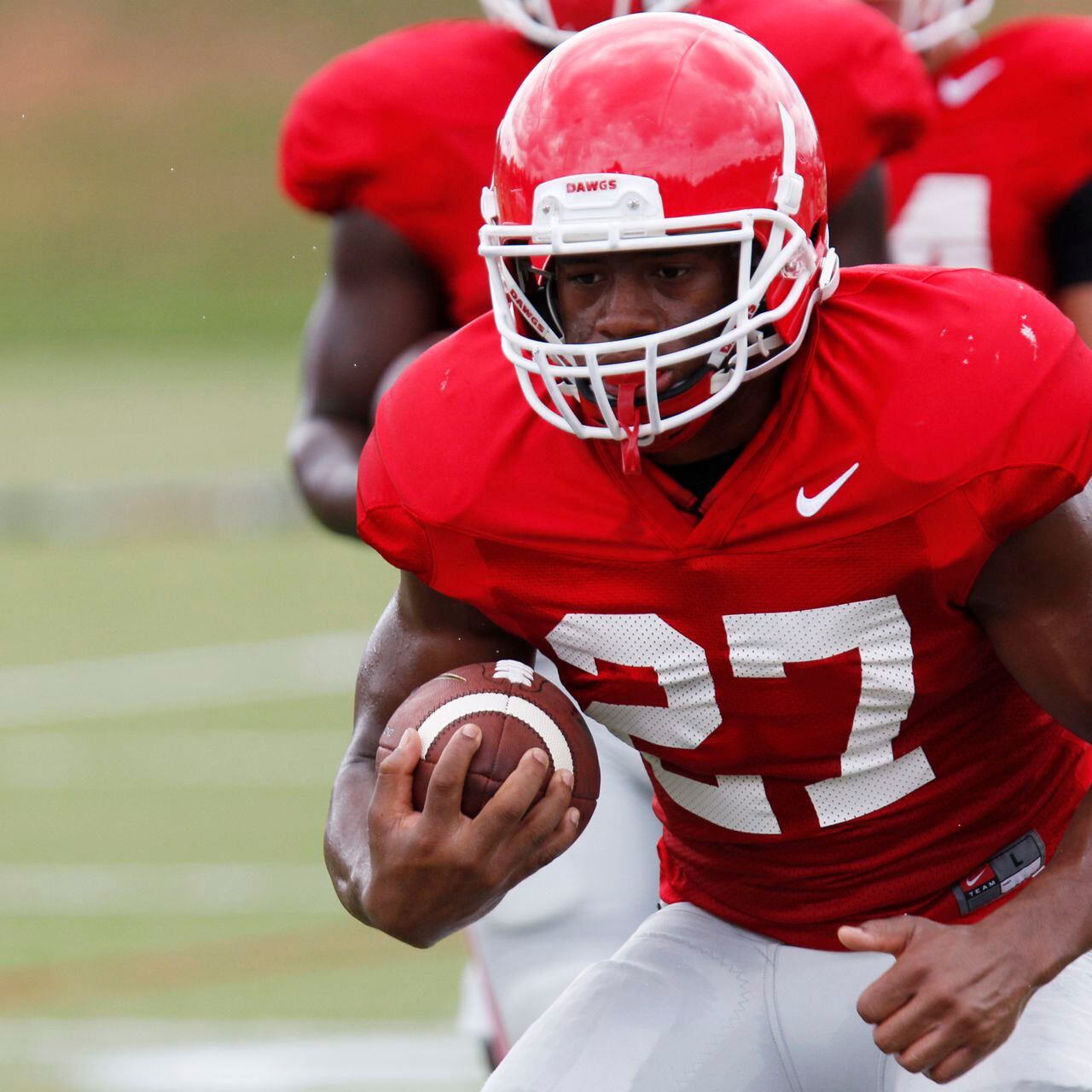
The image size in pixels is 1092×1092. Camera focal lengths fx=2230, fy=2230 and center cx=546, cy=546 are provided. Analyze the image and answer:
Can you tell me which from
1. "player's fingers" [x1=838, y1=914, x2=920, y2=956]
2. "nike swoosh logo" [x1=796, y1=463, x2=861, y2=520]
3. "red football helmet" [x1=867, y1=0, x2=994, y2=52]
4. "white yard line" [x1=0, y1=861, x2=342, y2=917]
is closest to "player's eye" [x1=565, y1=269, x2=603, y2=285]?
"nike swoosh logo" [x1=796, y1=463, x2=861, y2=520]

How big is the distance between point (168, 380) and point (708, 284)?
1638 cm

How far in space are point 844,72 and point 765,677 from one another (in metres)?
1.67

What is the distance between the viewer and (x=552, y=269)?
2.54 m

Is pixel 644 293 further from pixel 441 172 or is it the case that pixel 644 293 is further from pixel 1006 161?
pixel 1006 161

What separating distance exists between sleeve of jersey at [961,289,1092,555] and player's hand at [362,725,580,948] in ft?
1.85

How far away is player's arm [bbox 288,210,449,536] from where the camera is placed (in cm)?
426

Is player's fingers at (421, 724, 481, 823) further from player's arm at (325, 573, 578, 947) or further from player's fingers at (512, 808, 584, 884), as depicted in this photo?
player's fingers at (512, 808, 584, 884)

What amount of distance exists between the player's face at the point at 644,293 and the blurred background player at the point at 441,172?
1234 millimetres

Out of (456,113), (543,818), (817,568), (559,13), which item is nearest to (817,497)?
(817,568)

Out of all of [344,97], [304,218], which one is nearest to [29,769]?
[344,97]

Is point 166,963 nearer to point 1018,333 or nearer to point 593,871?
point 593,871

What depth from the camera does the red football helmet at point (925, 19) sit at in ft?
15.5

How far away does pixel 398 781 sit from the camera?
97.1 inches

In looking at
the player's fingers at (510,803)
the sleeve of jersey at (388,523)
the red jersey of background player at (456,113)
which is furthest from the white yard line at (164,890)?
the player's fingers at (510,803)
